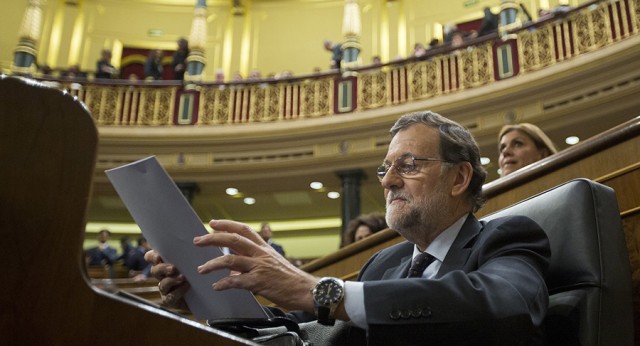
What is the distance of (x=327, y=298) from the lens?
1.06m

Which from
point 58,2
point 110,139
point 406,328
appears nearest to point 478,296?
point 406,328

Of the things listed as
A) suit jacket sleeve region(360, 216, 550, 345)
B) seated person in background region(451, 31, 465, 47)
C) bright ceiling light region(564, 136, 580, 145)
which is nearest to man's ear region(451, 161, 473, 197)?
suit jacket sleeve region(360, 216, 550, 345)

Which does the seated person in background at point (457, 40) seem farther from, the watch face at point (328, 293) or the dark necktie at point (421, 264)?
the watch face at point (328, 293)

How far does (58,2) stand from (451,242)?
Answer: 11392 millimetres

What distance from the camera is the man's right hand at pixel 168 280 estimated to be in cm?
133

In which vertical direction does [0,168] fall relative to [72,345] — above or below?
above

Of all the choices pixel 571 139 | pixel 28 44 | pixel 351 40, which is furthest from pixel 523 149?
pixel 28 44

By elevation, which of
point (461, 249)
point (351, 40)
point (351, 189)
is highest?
point (351, 40)

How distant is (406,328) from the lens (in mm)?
1030

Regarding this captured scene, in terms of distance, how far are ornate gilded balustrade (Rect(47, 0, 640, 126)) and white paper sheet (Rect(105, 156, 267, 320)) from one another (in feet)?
18.8

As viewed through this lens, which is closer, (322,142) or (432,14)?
(322,142)

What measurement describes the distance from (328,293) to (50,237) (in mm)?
491

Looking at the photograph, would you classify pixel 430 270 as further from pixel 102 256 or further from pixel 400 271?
pixel 102 256

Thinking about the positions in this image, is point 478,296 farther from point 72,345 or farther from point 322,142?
point 322,142
